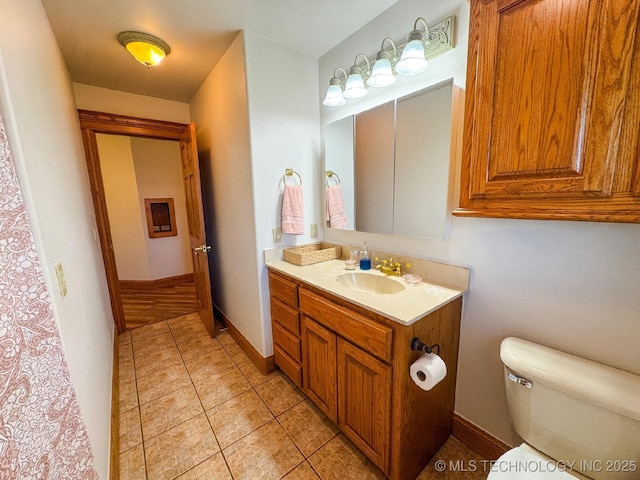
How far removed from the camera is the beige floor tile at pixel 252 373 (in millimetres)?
1956

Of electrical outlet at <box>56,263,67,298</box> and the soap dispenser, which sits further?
the soap dispenser

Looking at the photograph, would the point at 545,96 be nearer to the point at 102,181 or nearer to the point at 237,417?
the point at 237,417

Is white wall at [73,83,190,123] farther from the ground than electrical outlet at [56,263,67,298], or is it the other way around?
white wall at [73,83,190,123]

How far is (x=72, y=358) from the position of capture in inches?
36.8

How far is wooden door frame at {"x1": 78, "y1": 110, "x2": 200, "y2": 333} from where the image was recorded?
235 cm

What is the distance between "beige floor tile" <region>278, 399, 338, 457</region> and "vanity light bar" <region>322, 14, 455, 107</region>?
2.04 m

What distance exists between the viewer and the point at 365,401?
4.08 ft

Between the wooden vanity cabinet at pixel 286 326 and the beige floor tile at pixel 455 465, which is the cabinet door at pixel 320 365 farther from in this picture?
the beige floor tile at pixel 455 465

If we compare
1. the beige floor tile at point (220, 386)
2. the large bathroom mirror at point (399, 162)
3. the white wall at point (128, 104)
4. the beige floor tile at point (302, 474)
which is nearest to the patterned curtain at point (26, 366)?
the beige floor tile at point (302, 474)

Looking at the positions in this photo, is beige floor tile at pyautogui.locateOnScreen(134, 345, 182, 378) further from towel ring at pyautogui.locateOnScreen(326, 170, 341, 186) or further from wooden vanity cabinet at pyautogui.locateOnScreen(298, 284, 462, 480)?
towel ring at pyautogui.locateOnScreen(326, 170, 341, 186)

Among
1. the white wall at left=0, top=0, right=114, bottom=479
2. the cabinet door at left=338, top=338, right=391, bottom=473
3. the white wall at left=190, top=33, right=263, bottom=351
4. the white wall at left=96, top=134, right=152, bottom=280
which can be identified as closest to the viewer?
the white wall at left=0, top=0, right=114, bottom=479

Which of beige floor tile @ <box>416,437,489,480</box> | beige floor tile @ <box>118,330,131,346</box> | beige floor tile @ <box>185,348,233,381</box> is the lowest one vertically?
beige floor tile @ <box>416,437,489,480</box>

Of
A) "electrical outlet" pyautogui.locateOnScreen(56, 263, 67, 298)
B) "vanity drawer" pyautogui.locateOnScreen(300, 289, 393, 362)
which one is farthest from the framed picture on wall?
"vanity drawer" pyautogui.locateOnScreen(300, 289, 393, 362)

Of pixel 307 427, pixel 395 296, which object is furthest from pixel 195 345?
pixel 395 296
